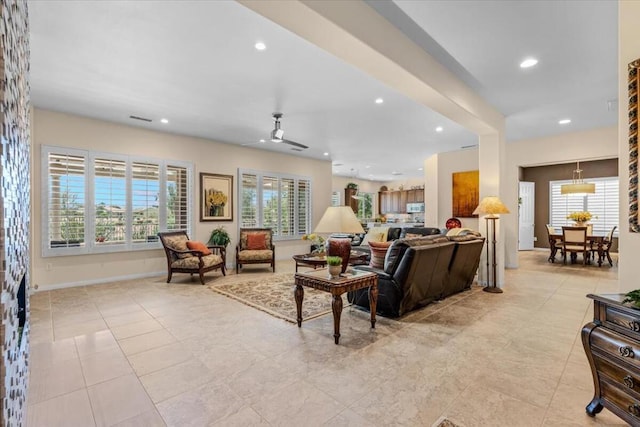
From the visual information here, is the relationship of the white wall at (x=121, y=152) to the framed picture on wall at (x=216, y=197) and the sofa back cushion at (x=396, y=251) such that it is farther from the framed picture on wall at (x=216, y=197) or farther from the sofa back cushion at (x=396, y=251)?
the sofa back cushion at (x=396, y=251)

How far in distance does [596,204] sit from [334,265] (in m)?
9.58

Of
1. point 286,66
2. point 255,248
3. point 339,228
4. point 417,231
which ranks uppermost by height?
point 286,66

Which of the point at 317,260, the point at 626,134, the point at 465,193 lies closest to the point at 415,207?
the point at 465,193

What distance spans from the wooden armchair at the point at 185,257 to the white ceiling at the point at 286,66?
6.96 ft

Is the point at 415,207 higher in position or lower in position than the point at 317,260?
higher

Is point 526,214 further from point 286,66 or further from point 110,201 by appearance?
point 110,201

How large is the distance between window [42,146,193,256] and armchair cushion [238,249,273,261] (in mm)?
1312

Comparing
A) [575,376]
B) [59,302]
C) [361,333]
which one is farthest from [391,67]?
[59,302]

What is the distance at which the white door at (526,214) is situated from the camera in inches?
376

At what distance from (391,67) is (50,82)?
167 inches

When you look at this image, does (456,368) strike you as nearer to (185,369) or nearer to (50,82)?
(185,369)

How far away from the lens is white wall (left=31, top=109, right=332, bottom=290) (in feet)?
16.0

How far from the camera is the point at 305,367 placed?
246 cm

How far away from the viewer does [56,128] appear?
5020 mm
